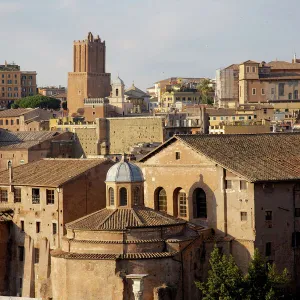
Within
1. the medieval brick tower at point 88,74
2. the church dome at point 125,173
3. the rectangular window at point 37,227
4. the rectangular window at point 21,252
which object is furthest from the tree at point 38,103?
the church dome at point 125,173

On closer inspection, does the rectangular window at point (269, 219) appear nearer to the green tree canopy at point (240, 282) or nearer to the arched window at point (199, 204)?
the arched window at point (199, 204)

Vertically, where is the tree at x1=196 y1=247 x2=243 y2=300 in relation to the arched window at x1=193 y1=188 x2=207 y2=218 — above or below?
below

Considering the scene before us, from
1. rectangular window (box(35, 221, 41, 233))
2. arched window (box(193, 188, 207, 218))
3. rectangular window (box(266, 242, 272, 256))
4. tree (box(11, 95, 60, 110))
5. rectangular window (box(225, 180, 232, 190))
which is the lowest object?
rectangular window (box(266, 242, 272, 256))

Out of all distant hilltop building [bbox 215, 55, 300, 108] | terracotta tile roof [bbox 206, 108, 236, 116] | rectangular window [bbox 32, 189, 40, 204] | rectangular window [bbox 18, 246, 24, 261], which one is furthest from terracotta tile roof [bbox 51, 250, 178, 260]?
distant hilltop building [bbox 215, 55, 300, 108]

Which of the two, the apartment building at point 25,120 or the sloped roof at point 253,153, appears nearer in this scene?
the sloped roof at point 253,153

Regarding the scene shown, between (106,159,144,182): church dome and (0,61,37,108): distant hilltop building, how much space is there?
11226cm

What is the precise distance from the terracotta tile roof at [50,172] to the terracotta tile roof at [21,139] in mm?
19194

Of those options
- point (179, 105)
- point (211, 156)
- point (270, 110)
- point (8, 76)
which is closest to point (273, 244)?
point (211, 156)

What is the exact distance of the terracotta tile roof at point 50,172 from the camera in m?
50.5

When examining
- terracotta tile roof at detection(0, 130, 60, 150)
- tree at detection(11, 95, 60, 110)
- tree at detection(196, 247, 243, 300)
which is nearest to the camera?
tree at detection(196, 247, 243, 300)

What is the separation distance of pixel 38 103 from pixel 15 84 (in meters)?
24.1

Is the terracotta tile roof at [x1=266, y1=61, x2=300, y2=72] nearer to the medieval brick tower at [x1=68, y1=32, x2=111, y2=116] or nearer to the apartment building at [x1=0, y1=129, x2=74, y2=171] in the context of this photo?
the medieval brick tower at [x1=68, y1=32, x2=111, y2=116]

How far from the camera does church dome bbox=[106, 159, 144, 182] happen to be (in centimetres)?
4481

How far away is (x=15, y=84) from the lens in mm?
159625
